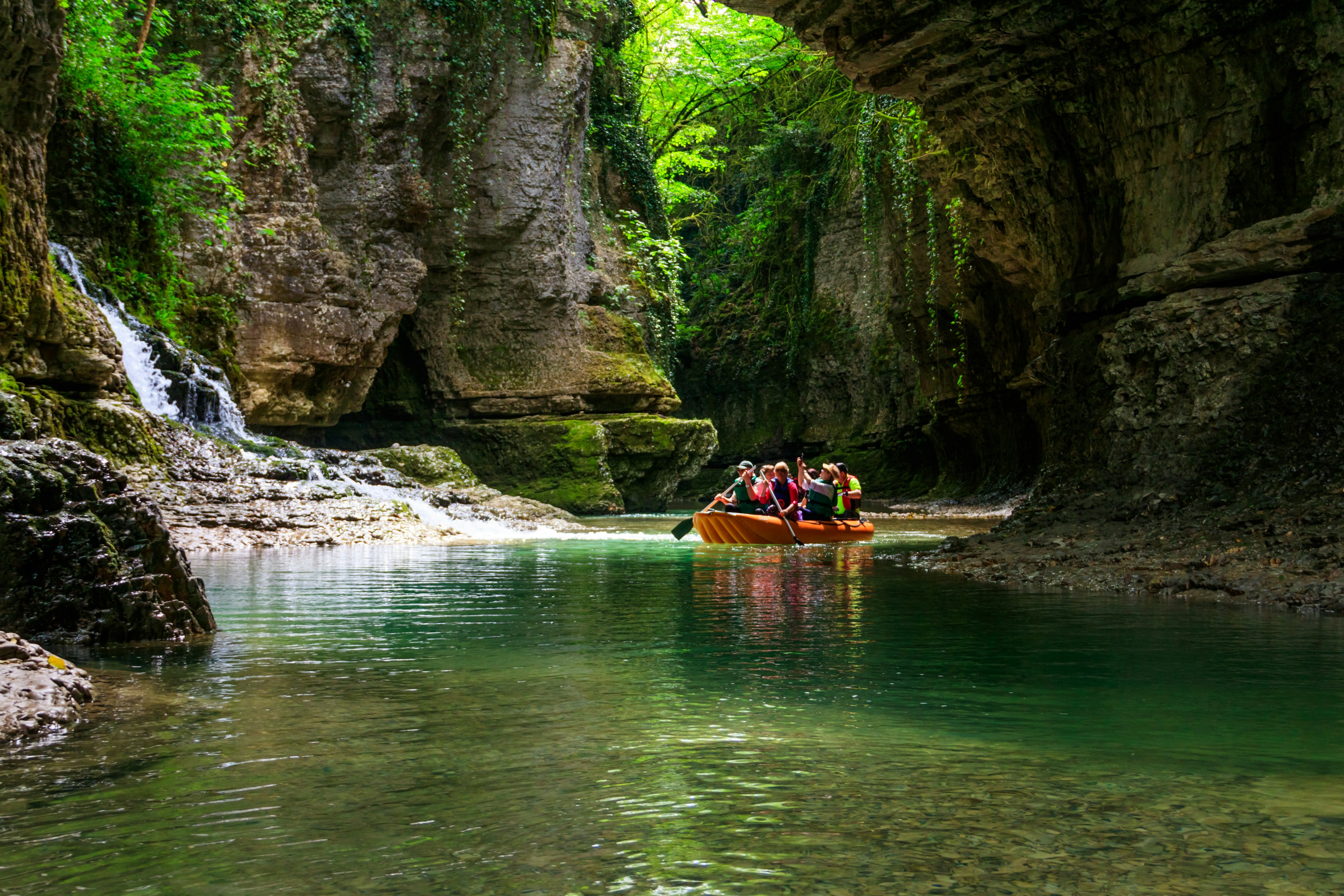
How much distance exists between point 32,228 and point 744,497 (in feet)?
30.2

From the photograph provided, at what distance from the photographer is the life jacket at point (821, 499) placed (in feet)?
49.1

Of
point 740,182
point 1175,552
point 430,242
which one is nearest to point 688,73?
point 740,182

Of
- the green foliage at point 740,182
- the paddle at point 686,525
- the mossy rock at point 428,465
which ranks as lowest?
the paddle at point 686,525

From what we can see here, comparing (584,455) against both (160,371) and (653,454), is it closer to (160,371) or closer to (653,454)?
(653,454)

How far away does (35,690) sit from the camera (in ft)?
11.9

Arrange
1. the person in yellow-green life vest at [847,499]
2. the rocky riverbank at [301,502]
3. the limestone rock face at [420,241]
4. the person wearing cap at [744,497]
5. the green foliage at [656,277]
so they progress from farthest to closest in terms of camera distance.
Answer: the green foliage at [656,277] < the limestone rock face at [420,241] < the person in yellow-green life vest at [847,499] < the person wearing cap at [744,497] < the rocky riverbank at [301,502]

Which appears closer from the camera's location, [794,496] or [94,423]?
[94,423]

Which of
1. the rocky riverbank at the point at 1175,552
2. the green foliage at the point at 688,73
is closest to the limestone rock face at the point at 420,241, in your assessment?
the green foliage at the point at 688,73

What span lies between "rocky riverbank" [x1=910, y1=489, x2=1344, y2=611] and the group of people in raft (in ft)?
12.8

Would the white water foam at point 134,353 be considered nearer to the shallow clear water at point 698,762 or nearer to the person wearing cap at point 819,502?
the person wearing cap at point 819,502

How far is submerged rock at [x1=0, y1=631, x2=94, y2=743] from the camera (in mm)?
3412

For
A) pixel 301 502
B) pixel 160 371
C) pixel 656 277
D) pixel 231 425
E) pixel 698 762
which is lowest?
pixel 698 762

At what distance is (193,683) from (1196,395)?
29.5ft

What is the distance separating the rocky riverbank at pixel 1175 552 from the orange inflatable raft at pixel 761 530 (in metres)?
3.54
